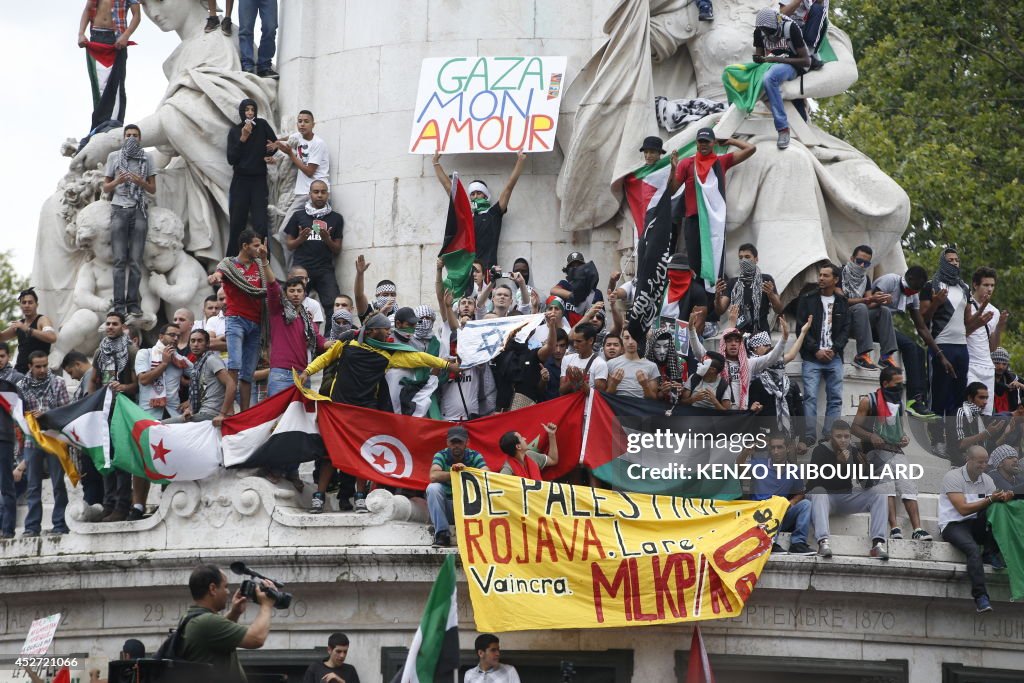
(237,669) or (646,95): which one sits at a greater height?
(646,95)

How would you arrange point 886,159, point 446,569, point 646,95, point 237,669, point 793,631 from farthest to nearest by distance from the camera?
point 886,159, point 646,95, point 793,631, point 446,569, point 237,669

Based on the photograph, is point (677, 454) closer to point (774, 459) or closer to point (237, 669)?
point (774, 459)

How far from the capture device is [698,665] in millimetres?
20812

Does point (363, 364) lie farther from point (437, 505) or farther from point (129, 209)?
point (129, 209)

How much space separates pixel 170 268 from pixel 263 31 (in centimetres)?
362

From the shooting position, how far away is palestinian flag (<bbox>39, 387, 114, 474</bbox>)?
22453mm

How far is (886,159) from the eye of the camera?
A: 126 ft

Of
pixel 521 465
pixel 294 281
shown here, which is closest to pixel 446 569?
pixel 521 465

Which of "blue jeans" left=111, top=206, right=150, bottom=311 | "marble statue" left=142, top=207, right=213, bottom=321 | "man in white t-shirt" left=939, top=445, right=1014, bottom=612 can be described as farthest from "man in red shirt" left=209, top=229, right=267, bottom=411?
"man in white t-shirt" left=939, top=445, right=1014, bottom=612

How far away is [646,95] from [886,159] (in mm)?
13277

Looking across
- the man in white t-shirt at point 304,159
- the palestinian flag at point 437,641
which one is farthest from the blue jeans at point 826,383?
the man in white t-shirt at point 304,159

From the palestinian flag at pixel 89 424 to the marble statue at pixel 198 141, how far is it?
4550mm
